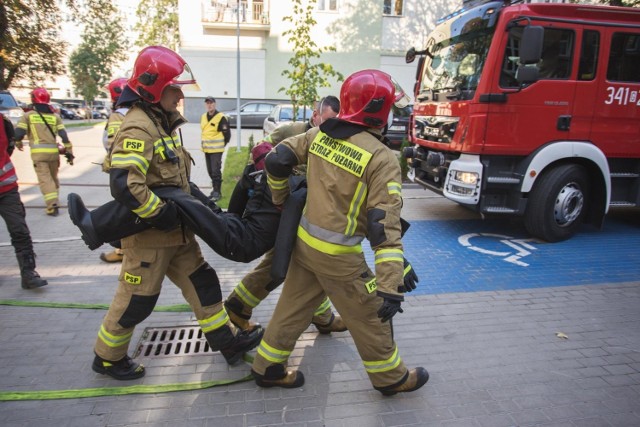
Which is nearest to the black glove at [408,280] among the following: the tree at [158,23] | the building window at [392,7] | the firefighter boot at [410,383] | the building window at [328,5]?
the firefighter boot at [410,383]

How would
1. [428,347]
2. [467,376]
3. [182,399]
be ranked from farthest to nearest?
[428,347], [467,376], [182,399]

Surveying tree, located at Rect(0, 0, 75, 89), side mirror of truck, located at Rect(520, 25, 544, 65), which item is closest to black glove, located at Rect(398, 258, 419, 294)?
side mirror of truck, located at Rect(520, 25, 544, 65)

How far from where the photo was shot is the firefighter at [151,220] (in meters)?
2.62

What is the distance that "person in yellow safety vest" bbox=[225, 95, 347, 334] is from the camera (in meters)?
3.52

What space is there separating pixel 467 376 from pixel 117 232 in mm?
2599

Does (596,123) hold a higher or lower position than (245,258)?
higher

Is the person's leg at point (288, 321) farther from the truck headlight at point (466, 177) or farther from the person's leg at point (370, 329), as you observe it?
the truck headlight at point (466, 177)

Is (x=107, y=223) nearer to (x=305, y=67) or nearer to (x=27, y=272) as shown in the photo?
(x=27, y=272)

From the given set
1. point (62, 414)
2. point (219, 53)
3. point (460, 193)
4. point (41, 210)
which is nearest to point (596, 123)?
point (460, 193)

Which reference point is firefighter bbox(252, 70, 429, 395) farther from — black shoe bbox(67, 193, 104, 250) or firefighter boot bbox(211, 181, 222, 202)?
firefighter boot bbox(211, 181, 222, 202)

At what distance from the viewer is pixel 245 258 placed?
2.96m

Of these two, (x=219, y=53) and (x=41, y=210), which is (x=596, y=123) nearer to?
(x=41, y=210)

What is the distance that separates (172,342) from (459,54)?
18.1 ft

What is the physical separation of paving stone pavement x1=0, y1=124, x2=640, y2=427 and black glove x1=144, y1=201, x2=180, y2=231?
3.78 ft
